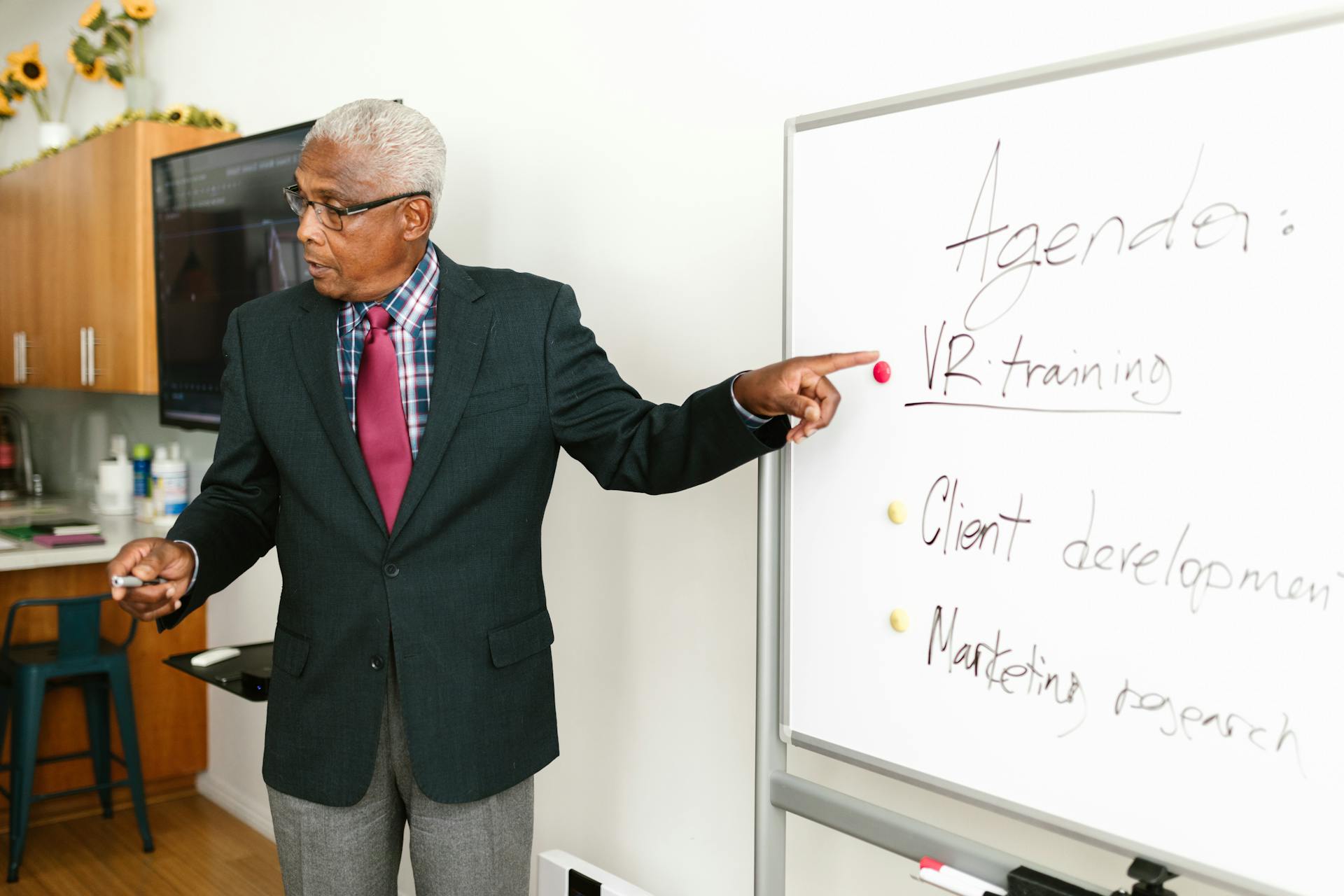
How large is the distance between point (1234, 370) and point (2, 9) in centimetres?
534

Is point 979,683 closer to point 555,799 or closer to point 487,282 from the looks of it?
point 487,282

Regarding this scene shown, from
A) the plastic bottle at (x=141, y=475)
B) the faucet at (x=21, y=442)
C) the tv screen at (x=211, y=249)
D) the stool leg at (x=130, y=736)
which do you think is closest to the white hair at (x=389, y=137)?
the tv screen at (x=211, y=249)

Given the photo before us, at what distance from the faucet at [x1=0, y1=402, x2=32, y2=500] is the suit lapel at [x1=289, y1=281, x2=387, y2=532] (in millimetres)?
3503

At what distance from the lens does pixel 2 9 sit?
15.5 ft

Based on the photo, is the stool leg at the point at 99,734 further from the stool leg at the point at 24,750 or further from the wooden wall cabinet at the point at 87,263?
the wooden wall cabinet at the point at 87,263

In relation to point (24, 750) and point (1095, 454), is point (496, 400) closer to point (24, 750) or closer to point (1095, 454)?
point (1095, 454)

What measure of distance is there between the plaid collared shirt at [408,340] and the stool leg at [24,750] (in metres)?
1.99

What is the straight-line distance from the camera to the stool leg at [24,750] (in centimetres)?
293

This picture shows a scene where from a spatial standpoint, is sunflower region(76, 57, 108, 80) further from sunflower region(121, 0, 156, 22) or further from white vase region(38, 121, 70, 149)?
white vase region(38, 121, 70, 149)

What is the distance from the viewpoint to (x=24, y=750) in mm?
2930

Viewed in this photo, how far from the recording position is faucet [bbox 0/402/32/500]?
4621 millimetres

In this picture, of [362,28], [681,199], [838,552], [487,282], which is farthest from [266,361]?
[362,28]

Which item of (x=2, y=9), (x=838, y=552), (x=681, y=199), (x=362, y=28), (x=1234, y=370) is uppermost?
(x=2, y=9)

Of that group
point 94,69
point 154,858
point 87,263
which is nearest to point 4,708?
point 154,858
